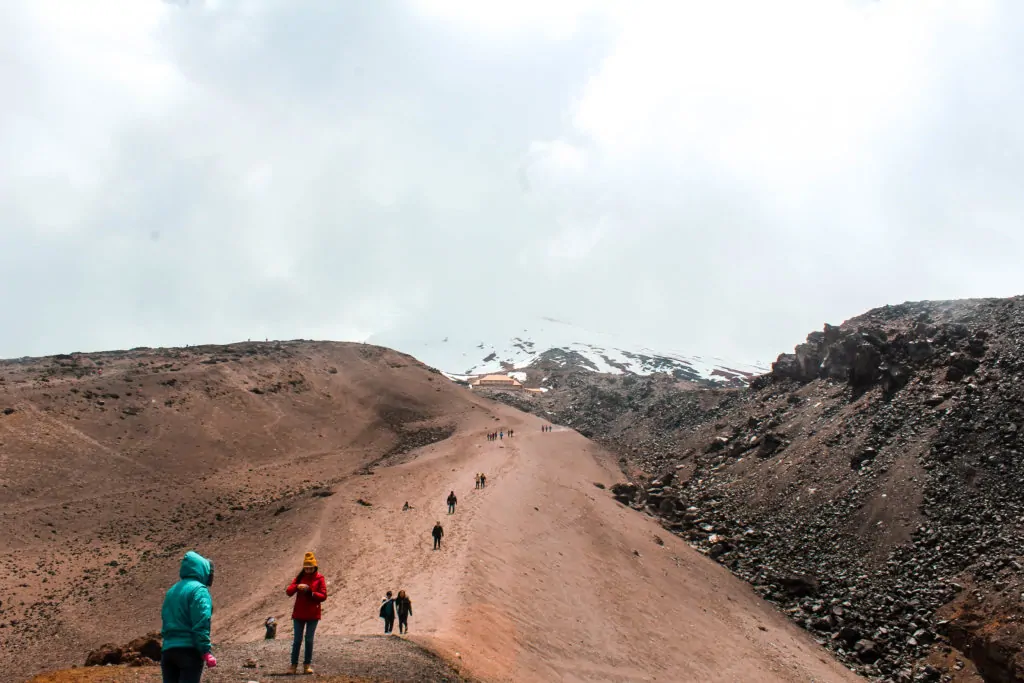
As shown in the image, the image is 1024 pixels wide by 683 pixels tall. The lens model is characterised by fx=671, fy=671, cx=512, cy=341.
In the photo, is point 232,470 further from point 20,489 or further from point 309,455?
point 20,489

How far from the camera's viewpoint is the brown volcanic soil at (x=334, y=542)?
19.9 metres

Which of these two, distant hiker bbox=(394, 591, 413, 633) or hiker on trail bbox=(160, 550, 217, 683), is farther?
distant hiker bbox=(394, 591, 413, 633)

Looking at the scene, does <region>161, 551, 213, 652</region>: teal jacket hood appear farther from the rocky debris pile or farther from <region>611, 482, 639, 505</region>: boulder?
<region>611, 482, 639, 505</region>: boulder

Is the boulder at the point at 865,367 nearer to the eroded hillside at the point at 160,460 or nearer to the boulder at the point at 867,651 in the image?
the boulder at the point at 867,651

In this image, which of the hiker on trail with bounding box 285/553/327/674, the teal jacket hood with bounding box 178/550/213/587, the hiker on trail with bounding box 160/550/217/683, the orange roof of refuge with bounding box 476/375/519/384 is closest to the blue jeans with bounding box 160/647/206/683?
the hiker on trail with bounding box 160/550/217/683

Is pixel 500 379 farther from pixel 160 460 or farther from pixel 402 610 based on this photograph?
pixel 402 610

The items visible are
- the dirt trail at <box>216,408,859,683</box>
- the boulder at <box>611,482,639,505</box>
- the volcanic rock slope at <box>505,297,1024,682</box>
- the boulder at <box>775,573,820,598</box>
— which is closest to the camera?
the dirt trail at <box>216,408,859,683</box>

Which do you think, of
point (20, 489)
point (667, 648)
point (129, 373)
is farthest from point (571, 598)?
point (129, 373)

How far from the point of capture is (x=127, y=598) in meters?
26.2

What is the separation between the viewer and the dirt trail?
59.9ft

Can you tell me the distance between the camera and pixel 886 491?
32.5 metres

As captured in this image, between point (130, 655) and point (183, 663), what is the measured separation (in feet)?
20.2

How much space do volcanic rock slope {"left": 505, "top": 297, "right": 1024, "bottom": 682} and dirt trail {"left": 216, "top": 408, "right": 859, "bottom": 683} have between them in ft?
8.19

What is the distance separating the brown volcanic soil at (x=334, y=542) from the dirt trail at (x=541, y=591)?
11 centimetres
